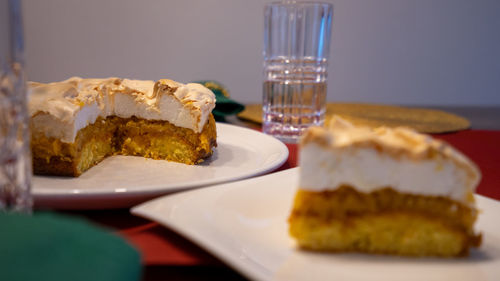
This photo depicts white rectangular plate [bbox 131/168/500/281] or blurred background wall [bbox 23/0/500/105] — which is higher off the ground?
blurred background wall [bbox 23/0/500/105]

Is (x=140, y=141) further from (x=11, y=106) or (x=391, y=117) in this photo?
(x=391, y=117)

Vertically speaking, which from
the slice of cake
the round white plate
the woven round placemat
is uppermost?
the slice of cake

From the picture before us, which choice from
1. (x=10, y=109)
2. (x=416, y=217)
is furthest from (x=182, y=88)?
(x=416, y=217)

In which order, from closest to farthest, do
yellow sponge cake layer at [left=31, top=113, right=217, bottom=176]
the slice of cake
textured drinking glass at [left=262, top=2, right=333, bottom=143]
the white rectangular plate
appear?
1. the white rectangular plate
2. the slice of cake
3. yellow sponge cake layer at [left=31, top=113, right=217, bottom=176]
4. textured drinking glass at [left=262, top=2, right=333, bottom=143]

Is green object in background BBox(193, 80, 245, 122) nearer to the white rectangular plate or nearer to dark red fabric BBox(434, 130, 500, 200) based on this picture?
dark red fabric BBox(434, 130, 500, 200)

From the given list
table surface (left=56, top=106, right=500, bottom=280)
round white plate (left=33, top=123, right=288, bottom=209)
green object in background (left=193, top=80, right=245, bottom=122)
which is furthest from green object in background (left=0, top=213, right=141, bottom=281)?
green object in background (left=193, top=80, right=245, bottom=122)

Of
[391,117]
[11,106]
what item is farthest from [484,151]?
[11,106]
